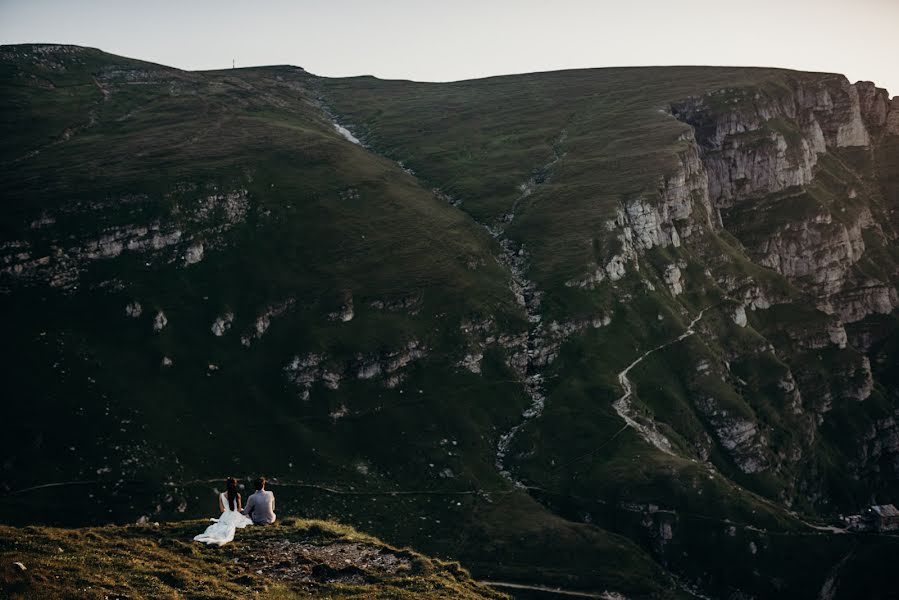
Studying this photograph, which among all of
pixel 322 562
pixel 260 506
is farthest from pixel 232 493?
pixel 322 562

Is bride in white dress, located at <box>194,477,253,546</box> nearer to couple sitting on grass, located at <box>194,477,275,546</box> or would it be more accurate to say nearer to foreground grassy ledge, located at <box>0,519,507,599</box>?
couple sitting on grass, located at <box>194,477,275,546</box>

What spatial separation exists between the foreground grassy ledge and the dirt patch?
7 centimetres

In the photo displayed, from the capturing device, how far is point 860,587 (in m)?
178

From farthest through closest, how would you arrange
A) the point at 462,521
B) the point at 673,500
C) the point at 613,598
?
the point at 673,500 < the point at 462,521 < the point at 613,598

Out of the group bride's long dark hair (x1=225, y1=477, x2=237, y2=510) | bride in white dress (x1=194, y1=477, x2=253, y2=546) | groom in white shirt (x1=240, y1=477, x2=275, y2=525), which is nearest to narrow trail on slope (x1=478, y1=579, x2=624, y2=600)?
bride in white dress (x1=194, y1=477, x2=253, y2=546)

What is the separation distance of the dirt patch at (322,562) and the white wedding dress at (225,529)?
2.06 meters

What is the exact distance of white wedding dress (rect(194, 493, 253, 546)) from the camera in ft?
175

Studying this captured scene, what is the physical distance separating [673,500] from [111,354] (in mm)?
128083

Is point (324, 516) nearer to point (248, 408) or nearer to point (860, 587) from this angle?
point (248, 408)

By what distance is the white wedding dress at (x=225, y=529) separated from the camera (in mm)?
53469

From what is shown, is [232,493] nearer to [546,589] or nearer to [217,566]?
[217,566]

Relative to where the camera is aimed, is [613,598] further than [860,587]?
No

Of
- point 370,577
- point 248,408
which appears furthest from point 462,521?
point 370,577

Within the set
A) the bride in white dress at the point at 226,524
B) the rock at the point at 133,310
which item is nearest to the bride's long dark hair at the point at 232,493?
the bride in white dress at the point at 226,524
